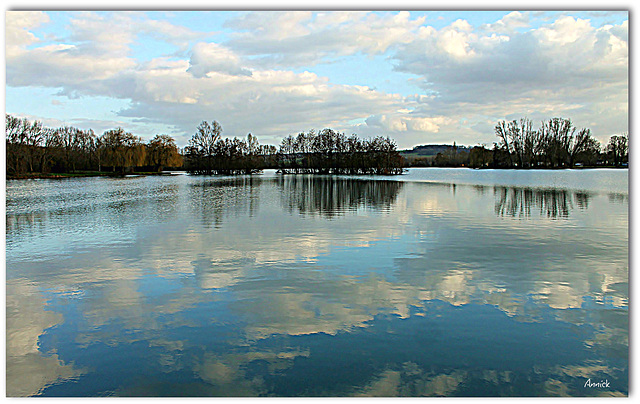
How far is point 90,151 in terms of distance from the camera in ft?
300

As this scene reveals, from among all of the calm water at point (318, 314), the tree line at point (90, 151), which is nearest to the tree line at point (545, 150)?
the calm water at point (318, 314)

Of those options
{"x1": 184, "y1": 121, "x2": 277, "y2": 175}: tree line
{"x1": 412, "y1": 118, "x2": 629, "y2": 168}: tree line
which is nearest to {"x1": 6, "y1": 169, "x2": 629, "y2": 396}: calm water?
{"x1": 412, "y1": 118, "x2": 629, "y2": 168}: tree line

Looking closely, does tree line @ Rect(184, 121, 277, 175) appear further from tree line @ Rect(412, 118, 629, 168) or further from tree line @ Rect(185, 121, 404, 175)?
tree line @ Rect(412, 118, 629, 168)

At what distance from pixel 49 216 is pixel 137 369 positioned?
1657 centimetres

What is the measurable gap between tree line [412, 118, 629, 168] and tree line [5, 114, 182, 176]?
67.1 metres

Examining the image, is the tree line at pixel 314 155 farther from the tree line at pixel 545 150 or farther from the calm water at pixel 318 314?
the calm water at pixel 318 314

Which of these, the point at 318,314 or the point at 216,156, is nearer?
the point at 318,314

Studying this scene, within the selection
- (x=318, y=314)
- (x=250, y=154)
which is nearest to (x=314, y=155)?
(x=250, y=154)

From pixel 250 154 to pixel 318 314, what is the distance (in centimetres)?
8861

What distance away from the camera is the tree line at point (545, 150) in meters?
65.2

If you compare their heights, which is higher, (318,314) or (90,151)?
(90,151)

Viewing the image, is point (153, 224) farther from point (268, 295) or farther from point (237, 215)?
point (268, 295)

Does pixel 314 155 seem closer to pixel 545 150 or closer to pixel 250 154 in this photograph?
pixel 250 154

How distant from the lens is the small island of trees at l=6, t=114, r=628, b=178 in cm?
7188
